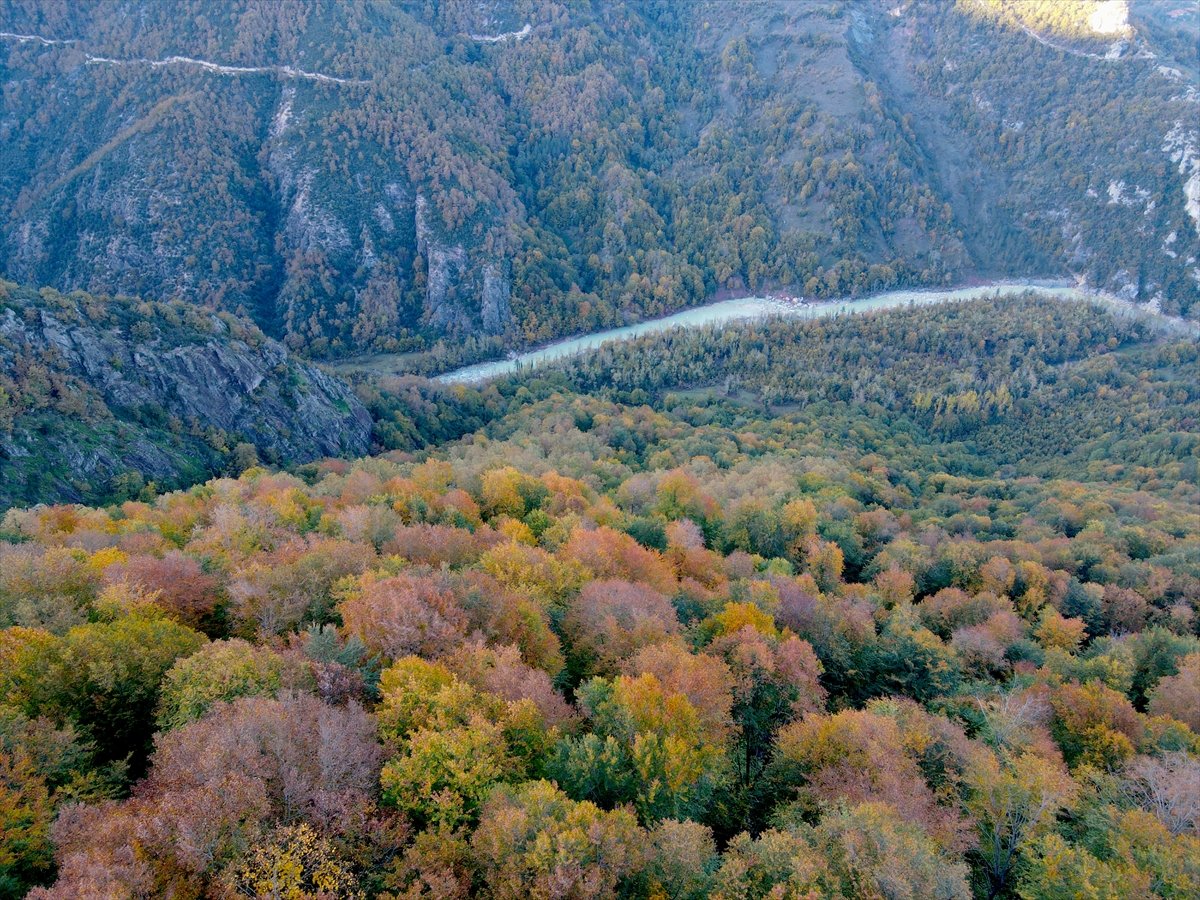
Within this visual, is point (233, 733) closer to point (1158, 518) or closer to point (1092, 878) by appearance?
point (1092, 878)

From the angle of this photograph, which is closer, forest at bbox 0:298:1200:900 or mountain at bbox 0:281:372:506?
forest at bbox 0:298:1200:900

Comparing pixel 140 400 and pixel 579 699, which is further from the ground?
pixel 579 699

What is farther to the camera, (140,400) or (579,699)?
(140,400)

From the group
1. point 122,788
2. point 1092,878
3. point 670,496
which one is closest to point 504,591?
point 122,788

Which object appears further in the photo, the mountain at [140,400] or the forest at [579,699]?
the mountain at [140,400]
